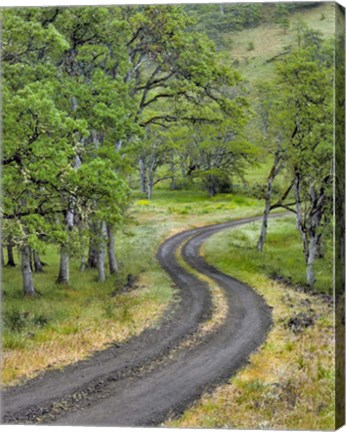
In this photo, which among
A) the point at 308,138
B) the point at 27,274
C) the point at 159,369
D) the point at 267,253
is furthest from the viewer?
the point at 27,274

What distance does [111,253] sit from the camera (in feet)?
37.9

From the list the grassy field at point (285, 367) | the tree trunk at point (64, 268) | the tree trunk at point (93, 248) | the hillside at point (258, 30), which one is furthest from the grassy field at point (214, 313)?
the hillside at point (258, 30)

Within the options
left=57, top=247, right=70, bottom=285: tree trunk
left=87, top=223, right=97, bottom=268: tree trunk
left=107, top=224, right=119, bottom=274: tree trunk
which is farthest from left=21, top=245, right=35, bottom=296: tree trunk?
left=107, top=224, right=119, bottom=274: tree trunk

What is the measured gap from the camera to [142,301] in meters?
10.8

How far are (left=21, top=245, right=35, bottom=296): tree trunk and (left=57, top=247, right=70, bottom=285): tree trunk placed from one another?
0.52 metres

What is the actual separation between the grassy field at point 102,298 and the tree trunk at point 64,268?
0.32 ft

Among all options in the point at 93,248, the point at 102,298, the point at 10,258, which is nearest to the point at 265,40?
the point at 93,248

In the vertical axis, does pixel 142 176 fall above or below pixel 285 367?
above

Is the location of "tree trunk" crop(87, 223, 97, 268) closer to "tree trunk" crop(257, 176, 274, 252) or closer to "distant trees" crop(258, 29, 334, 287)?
"tree trunk" crop(257, 176, 274, 252)

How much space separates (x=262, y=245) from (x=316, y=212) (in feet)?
4.47

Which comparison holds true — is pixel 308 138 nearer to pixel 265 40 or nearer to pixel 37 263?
pixel 265 40

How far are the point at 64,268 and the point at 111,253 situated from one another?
3.08ft

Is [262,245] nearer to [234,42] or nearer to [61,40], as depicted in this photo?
[234,42]

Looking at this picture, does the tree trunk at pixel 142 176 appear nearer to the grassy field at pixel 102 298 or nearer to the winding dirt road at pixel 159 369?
the grassy field at pixel 102 298
